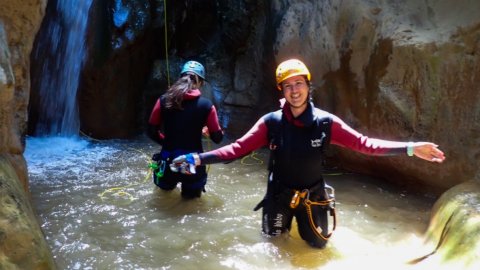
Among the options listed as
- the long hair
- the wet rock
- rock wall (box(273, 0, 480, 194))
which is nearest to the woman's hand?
the wet rock

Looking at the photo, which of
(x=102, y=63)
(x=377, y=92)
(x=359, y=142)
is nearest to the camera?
(x=359, y=142)

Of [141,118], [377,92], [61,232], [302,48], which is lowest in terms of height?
[61,232]

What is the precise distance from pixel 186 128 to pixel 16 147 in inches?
71.1

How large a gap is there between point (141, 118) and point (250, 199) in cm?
490

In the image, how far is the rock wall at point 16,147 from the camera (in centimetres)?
249

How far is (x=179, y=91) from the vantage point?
4.60 metres

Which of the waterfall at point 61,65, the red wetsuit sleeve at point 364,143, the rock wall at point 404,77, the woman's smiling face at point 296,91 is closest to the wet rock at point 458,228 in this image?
the red wetsuit sleeve at point 364,143

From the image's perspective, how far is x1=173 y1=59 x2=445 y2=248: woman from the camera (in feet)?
11.6

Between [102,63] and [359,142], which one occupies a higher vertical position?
[102,63]

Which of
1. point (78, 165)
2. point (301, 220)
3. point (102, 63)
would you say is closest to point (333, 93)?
point (301, 220)

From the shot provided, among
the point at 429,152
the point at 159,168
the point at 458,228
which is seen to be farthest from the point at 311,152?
the point at 159,168

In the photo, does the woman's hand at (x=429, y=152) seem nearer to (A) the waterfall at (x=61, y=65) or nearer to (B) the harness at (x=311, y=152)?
(B) the harness at (x=311, y=152)

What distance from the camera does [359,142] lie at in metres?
3.55

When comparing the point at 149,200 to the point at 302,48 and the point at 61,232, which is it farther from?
the point at 302,48
